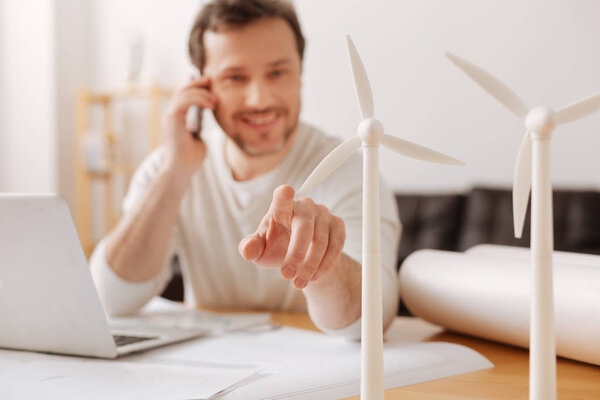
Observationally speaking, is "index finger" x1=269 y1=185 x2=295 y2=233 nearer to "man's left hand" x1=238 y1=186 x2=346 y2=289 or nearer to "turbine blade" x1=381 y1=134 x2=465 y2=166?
"man's left hand" x1=238 y1=186 x2=346 y2=289

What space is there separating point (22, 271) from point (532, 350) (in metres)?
0.58

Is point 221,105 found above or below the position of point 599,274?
above

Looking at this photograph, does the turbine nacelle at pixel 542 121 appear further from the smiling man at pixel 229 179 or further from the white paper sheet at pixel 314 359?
the smiling man at pixel 229 179

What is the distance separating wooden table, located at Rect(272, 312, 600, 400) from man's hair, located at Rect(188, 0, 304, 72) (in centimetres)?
89

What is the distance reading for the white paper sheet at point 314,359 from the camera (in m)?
0.64

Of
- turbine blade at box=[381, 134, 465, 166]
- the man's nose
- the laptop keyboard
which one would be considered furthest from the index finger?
the man's nose

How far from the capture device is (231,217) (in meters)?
1.50

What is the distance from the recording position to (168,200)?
136cm

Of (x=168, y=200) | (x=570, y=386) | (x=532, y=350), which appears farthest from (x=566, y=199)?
(x=532, y=350)

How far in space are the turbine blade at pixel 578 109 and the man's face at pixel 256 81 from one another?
98cm

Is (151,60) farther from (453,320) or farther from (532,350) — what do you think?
(532,350)

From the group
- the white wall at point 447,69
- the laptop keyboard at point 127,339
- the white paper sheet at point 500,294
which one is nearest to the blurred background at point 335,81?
the white wall at point 447,69

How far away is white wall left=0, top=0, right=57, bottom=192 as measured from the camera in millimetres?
4098

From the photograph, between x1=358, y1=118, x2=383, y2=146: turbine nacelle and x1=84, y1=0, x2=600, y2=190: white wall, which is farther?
x1=84, y1=0, x2=600, y2=190: white wall
